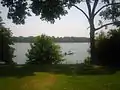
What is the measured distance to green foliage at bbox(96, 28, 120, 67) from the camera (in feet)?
106

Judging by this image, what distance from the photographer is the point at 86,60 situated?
1564 inches

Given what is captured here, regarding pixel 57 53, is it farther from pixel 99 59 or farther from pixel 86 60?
pixel 99 59

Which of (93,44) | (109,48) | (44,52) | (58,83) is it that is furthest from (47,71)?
(44,52)

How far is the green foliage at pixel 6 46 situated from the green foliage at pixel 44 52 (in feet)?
8.65

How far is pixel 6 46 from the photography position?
1533 inches

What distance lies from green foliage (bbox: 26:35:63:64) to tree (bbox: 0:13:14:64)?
2.64m

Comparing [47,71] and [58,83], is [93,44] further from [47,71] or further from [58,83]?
[58,83]

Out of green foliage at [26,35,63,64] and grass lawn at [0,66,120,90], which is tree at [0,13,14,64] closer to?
green foliage at [26,35,63,64]

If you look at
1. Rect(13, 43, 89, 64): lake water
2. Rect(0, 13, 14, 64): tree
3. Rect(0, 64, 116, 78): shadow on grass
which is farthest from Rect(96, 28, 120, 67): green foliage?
Rect(0, 13, 14, 64): tree

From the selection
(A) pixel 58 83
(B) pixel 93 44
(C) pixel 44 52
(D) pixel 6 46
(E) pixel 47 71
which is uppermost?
(B) pixel 93 44

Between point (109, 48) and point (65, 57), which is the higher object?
point (109, 48)

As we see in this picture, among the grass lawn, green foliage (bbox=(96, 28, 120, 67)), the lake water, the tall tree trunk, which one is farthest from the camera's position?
the lake water

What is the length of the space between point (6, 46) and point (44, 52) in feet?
16.7

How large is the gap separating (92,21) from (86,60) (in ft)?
23.4
